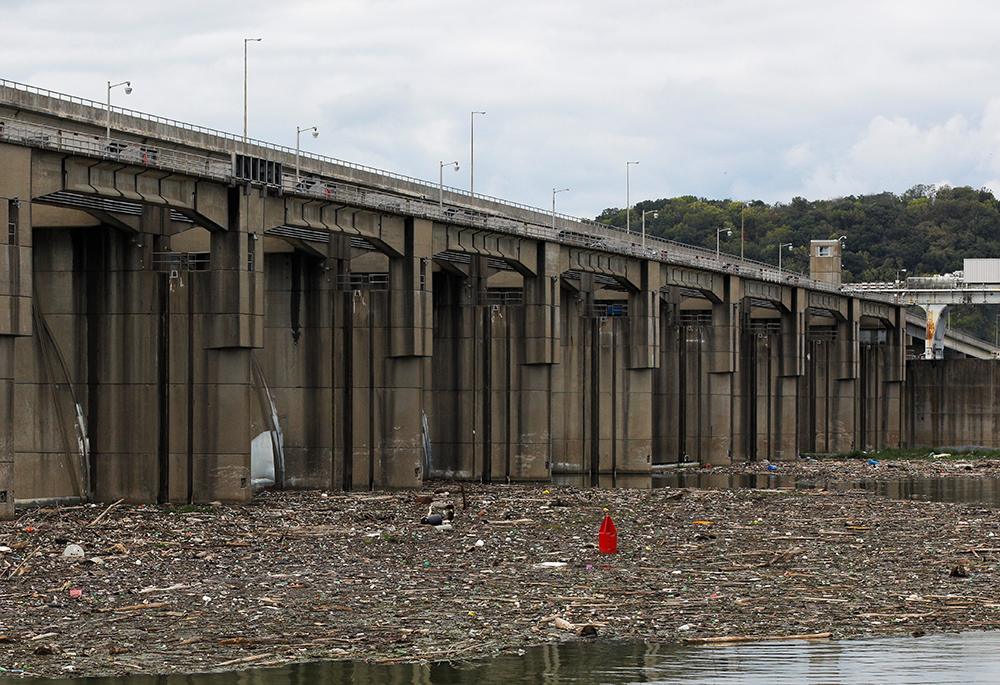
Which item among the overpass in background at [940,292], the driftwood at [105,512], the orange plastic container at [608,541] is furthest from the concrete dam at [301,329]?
the overpass in background at [940,292]

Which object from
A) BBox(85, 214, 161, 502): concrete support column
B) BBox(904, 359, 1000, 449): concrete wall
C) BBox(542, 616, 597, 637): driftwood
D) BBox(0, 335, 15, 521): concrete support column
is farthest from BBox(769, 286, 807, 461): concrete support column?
BBox(542, 616, 597, 637): driftwood

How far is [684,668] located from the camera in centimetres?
2111

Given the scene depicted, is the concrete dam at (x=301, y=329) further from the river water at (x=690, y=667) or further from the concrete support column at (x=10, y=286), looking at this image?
the river water at (x=690, y=667)

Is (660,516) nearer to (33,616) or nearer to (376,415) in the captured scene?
(376,415)

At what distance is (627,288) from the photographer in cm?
7581

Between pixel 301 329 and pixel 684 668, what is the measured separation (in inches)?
1499

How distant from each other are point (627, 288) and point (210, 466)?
115ft

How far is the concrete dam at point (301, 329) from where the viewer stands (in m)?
45.0

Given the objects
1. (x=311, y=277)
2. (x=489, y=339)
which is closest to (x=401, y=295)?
(x=311, y=277)

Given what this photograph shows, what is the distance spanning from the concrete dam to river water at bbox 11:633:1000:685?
19604 millimetres

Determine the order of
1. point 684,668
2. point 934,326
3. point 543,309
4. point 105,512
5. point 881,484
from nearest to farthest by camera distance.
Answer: point 684,668 < point 105,512 < point 543,309 < point 881,484 < point 934,326

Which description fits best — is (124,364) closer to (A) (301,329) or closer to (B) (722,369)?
(A) (301,329)

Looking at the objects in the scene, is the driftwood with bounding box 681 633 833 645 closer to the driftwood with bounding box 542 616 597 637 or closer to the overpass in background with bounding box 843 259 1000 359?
the driftwood with bounding box 542 616 597 637

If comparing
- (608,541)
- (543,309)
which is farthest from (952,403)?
(608,541)
